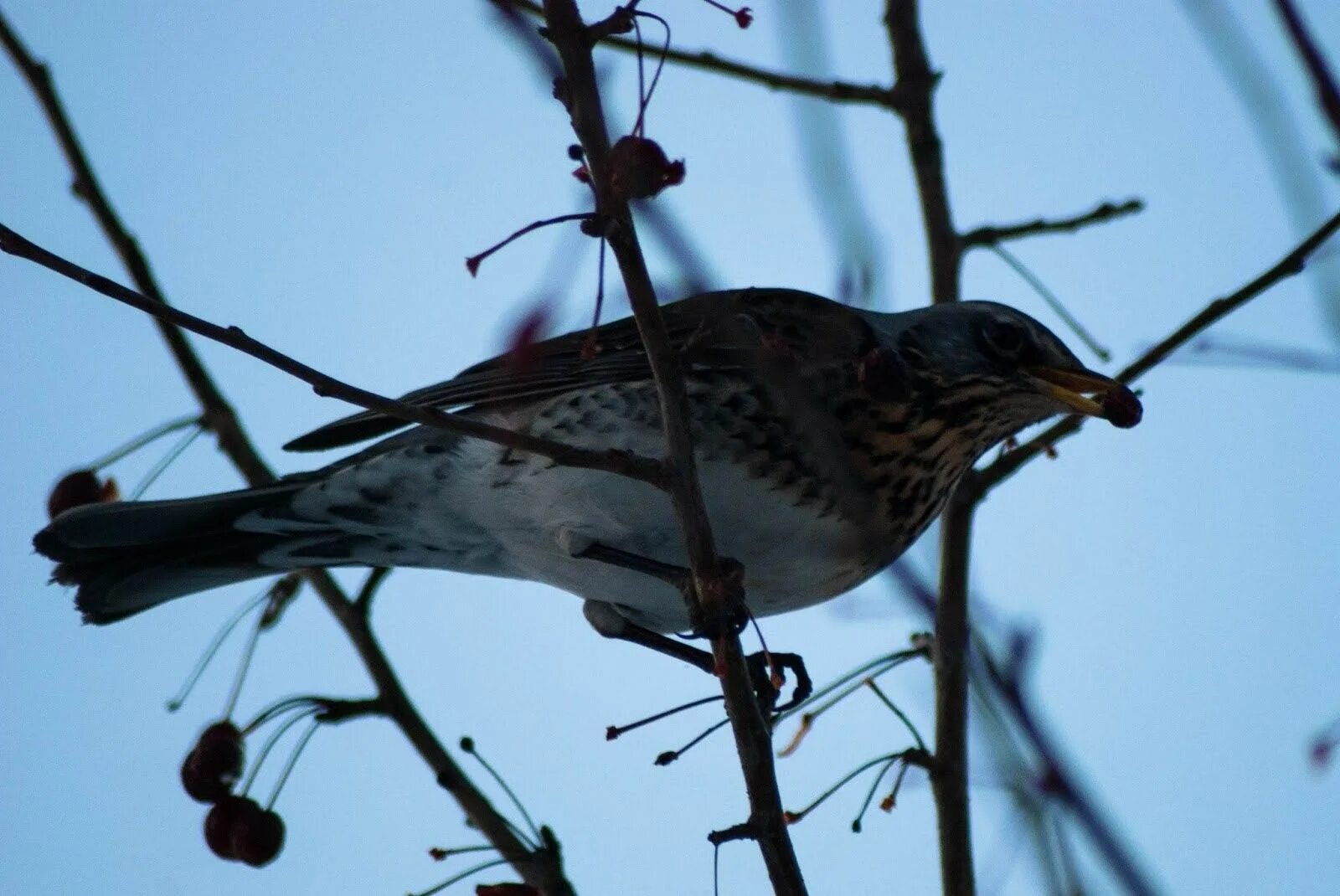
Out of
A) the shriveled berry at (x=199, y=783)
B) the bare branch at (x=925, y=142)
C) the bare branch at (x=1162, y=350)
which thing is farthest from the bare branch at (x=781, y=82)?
the shriveled berry at (x=199, y=783)

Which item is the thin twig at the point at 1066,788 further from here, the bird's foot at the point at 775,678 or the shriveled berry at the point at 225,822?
the shriveled berry at the point at 225,822

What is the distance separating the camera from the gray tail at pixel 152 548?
429 centimetres

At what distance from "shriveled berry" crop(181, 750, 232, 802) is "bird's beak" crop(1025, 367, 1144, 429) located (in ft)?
8.14

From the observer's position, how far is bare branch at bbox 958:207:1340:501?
322 centimetres

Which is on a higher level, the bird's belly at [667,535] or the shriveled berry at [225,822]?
the bird's belly at [667,535]

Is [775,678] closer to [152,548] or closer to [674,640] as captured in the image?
[674,640]

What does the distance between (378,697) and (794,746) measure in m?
1.06

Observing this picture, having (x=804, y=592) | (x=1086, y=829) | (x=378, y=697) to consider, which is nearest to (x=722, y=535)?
(x=804, y=592)

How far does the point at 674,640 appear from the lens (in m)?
4.20

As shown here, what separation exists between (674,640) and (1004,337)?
129 centimetres

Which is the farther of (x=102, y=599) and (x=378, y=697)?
(x=102, y=599)

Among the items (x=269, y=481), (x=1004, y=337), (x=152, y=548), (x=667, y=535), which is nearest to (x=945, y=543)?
(x=1004, y=337)

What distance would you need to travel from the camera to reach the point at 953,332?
446cm

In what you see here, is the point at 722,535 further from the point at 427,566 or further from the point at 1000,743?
the point at 1000,743
